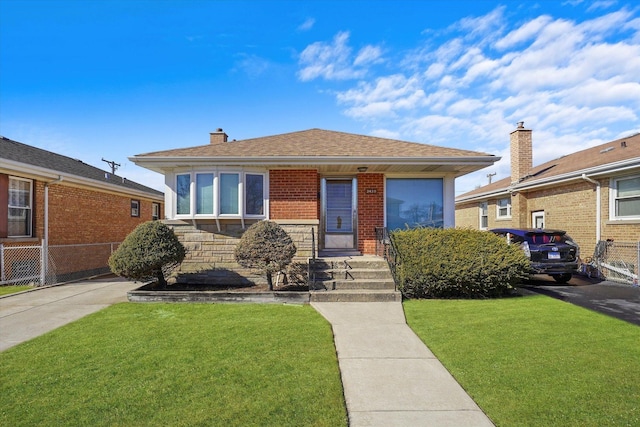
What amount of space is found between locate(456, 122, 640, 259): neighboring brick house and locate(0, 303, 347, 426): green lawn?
10.6 metres

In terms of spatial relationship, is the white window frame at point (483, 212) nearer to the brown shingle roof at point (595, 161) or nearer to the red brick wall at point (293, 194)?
the brown shingle roof at point (595, 161)

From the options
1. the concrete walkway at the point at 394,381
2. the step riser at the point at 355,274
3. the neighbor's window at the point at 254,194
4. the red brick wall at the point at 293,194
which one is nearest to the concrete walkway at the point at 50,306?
the neighbor's window at the point at 254,194

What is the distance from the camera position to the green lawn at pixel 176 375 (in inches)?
113

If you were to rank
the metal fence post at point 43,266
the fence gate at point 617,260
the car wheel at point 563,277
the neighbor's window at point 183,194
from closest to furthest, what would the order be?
the neighbor's window at point 183,194 < the metal fence post at point 43,266 < the fence gate at point 617,260 < the car wheel at point 563,277

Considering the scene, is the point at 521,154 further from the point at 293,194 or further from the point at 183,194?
the point at 183,194

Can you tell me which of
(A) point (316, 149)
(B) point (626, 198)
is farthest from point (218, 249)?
(B) point (626, 198)

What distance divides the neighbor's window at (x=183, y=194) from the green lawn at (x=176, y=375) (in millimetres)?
3808

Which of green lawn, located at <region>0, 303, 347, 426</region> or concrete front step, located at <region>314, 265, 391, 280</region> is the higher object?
concrete front step, located at <region>314, 265, 391, 280</region>

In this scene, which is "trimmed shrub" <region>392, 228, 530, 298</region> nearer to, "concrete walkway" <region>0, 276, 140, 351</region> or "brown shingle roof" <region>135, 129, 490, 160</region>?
"brown shingle roof" <region>135, 129, 490, 160</region>

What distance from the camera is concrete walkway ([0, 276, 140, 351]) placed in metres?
5.35

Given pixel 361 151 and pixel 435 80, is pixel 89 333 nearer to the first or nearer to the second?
pixel 361 151

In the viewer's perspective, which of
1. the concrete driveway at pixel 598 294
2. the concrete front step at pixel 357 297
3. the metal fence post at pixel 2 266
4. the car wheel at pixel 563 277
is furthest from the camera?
the car wheel at pixel 563 277

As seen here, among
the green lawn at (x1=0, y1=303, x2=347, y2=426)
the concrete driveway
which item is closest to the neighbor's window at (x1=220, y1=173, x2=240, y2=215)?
the green lawn at (x1=0, y1=303, x2=347, y2=426)

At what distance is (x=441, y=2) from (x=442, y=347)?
9184 mm
